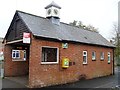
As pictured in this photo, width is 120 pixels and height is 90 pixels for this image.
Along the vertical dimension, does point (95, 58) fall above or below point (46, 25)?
below

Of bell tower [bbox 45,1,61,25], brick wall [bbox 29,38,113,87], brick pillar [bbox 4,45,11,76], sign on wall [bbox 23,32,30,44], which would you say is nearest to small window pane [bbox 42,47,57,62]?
brick wall [bbox 29,38,113,87]

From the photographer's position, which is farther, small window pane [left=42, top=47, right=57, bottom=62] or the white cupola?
the white cupola

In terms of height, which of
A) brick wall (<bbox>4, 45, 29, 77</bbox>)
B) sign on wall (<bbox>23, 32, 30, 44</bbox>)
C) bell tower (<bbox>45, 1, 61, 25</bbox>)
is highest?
bell tower (<bbox>45, 1, 61, 25</bbox>)

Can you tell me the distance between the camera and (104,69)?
20.7m

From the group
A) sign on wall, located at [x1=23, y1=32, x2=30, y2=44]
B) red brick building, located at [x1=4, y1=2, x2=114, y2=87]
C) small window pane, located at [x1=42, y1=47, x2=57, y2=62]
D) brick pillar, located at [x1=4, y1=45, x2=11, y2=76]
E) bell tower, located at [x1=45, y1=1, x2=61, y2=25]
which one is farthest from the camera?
bell tower, located at [x1=45, y1=1, x2=61, y2=25]

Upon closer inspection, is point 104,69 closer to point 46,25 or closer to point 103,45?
point 103,45

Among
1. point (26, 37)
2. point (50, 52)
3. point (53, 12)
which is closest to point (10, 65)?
point (50, 52)

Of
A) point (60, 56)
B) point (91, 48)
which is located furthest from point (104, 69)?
point (60, 56)

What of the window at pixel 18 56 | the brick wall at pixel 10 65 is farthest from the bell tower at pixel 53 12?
the window at pixel 18 56

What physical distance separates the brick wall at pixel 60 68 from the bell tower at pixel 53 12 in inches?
127

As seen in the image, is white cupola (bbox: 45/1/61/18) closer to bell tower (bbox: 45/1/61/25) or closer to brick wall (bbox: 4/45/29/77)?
bell tower (bbox: 45/1/61/25)

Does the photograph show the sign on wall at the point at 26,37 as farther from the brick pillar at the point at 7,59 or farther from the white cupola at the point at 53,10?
the white cupola at the point at 53,10

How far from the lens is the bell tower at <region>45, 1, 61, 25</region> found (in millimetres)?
17278

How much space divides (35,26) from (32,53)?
8.37 feet
